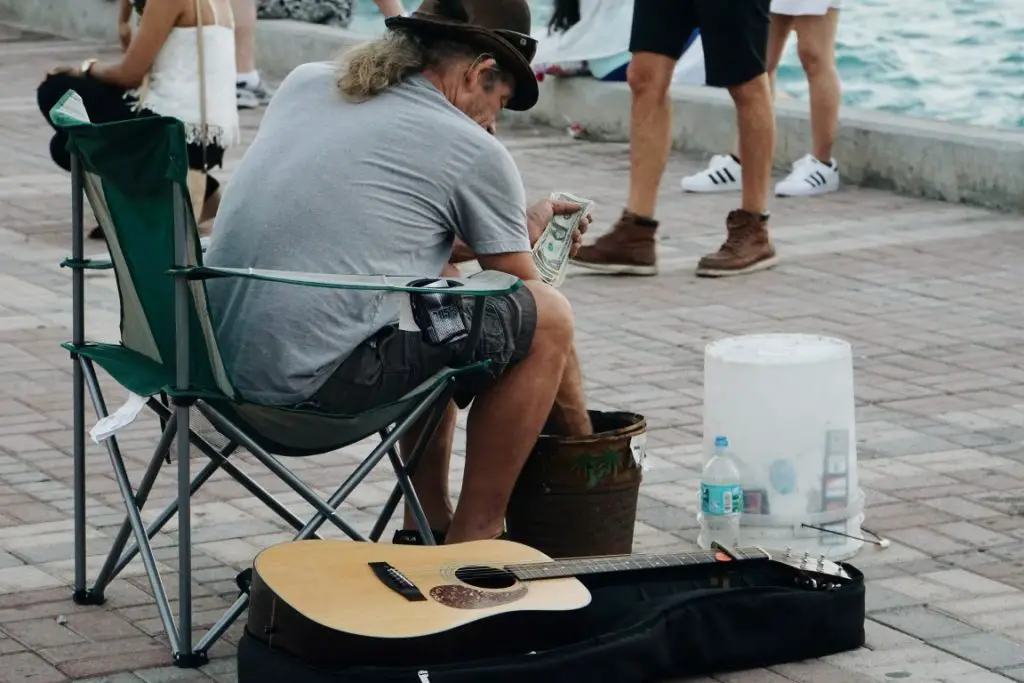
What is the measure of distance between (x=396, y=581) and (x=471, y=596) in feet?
0.47

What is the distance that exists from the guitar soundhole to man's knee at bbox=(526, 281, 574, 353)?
518 mm

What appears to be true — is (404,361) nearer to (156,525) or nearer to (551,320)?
(551,320)

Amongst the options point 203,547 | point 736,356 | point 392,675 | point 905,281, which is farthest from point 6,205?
point 392,675

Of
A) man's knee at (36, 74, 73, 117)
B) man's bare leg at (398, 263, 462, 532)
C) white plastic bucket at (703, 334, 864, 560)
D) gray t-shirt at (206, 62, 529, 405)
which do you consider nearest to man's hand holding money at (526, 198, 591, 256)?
man's bare leg at (398, 263, 462, 532)

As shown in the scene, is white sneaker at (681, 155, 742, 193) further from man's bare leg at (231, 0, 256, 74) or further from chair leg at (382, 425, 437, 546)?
chair leg at (382, 425, 437, 546)

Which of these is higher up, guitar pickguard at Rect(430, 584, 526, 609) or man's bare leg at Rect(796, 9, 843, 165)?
man's bare leg at Rect(796, 9, 843, 165)

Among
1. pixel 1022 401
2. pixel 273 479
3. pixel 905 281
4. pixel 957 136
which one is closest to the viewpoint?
pixel 273 479

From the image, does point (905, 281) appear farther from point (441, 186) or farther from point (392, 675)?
point (392, 675)

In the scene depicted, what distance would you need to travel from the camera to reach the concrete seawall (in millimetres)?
8500

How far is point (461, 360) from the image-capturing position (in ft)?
12.5

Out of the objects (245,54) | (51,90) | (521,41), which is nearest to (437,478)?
(521,41)

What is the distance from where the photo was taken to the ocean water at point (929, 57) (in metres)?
19.3

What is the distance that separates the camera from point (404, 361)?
381 cm

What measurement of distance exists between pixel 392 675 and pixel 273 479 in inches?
67.7
